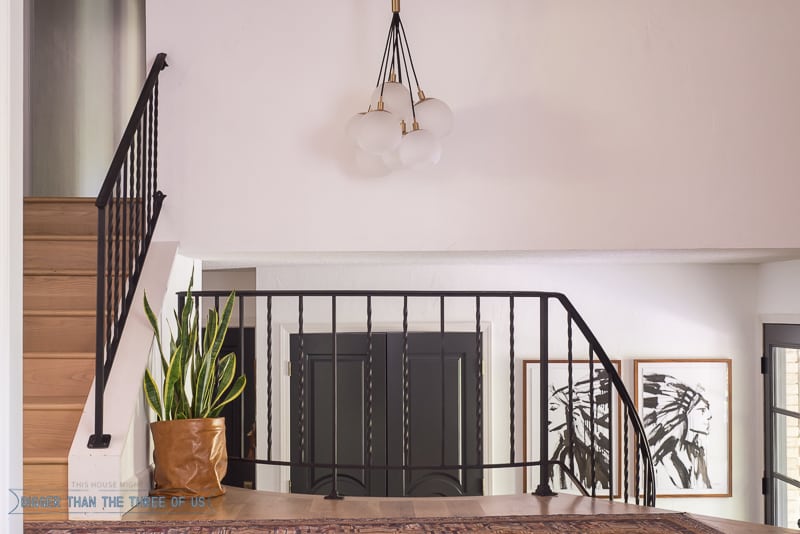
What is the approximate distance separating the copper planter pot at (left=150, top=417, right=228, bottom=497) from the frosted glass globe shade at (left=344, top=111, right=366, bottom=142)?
1400mm

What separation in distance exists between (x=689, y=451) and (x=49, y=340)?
4.65 metres

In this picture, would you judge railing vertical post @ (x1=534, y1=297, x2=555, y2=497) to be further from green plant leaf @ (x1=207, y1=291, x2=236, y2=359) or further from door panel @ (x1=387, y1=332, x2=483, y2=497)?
door panel @ (x1=387, y1=332, x2=483, y2=497)

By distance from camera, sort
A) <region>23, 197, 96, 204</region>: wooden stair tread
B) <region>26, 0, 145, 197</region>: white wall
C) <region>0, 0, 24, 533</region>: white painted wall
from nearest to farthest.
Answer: <region>0, 0, 24, 533</region>: white painted wall, <region>23, 197, 96, 204</region>: wooden stair tread, <region>26, 0, 145, 197</region>: white wall

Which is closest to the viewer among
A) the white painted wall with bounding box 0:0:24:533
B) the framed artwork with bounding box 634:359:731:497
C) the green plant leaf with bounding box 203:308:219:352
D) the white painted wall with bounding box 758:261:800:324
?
the white painted wall with bounding box 0:0:24:533

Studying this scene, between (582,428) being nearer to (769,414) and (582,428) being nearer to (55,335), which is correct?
(769,414)

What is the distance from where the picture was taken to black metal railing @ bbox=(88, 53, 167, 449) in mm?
2742

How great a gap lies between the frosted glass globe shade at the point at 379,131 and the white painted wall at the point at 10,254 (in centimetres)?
179

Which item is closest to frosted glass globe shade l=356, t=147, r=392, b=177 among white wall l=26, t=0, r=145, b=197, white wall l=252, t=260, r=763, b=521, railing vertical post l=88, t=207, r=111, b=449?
railing vertical post l=88, t=207, r=111, b=449

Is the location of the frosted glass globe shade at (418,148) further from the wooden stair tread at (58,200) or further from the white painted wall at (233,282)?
the white painted wall at (233,282)

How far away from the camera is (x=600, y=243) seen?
3.60m

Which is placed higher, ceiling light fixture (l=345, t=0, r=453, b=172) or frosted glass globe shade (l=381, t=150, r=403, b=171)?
ceiling light fixture (l=345, t=0, r=453, b=172)

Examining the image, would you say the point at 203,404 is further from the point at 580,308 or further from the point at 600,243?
the point at 580,308

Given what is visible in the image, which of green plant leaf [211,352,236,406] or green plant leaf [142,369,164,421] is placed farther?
green plant leaf [211,352,236,406]

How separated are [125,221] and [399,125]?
4.13ft
